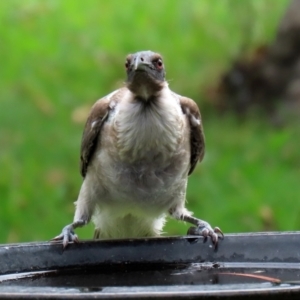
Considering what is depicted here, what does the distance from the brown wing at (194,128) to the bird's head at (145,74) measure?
66 cm

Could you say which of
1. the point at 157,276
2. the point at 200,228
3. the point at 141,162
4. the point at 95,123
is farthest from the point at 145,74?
the point at 157,276

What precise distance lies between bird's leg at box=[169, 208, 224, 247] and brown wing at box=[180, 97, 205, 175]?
40 cm

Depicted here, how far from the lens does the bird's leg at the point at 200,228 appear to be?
5.12 m

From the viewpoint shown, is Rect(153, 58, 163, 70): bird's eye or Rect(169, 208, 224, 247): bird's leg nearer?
Rect(169, 208, 224, 247): bird's leg

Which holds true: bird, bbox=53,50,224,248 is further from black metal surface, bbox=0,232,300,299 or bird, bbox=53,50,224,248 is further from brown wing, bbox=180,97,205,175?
black metal surface, bbox=0,232,300,299

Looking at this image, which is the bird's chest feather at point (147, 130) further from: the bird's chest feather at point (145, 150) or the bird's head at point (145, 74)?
the bird's head at point (145, 74)

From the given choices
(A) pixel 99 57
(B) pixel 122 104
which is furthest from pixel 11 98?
(B) pixel 122 104

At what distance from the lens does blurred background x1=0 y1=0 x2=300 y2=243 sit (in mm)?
9711

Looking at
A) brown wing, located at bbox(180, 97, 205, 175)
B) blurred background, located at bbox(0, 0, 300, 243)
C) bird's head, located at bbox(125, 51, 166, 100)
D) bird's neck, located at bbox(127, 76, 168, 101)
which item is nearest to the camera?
bird's head, located at bbox(125, 51, 166, 100)

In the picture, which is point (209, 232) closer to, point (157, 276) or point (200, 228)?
Result: point (200, 228)

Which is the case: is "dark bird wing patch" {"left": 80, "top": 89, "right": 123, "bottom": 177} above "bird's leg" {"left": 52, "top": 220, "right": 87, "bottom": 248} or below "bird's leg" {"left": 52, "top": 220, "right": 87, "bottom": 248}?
above

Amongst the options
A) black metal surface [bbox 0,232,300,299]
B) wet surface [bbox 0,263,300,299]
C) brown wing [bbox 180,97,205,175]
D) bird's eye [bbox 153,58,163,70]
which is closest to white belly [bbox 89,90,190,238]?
brown wing [bbox 180,97,205,175]

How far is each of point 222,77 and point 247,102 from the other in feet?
1.66

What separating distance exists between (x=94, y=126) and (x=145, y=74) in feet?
3.10
